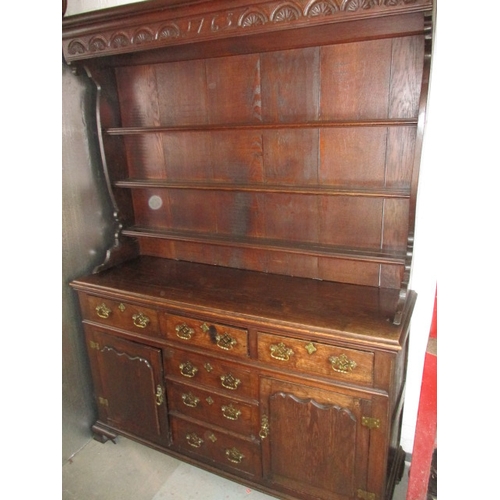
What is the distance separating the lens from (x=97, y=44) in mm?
1568

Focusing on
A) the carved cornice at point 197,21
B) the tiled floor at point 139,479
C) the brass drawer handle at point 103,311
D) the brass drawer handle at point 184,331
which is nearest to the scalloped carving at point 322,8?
the carved cornice at point 197,21

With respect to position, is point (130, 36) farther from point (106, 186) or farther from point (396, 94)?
point (396, 94)

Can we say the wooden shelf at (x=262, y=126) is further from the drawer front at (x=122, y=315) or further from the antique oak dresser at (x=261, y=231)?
the drawer front at (x=122, y=315)

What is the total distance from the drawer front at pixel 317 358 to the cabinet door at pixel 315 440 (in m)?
0.08

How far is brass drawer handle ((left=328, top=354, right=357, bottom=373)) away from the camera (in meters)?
1.35

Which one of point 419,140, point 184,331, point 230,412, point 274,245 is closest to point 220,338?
point 184,331

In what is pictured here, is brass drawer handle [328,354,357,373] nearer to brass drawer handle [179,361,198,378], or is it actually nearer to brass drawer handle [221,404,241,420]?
brass drawer handle [221,404,241,420]

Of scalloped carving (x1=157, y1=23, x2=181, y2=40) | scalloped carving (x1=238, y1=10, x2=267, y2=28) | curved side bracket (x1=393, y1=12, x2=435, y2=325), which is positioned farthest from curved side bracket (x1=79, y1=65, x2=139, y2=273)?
curved side bracket (x1=393, y1=12, x2=435, y2=325)

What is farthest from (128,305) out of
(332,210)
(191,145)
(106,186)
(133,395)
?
(332,210)

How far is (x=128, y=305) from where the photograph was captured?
175cm

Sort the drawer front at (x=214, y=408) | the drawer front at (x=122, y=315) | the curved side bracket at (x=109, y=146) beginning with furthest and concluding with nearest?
the curved side bracket at (x=109, y=146), the drawer front at (x=122, y=315), the drawer front at (x=214, y=408)

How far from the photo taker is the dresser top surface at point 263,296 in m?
1.36

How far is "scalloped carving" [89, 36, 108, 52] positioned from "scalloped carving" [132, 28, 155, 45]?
15cm

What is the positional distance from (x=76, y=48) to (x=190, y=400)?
1.58m
